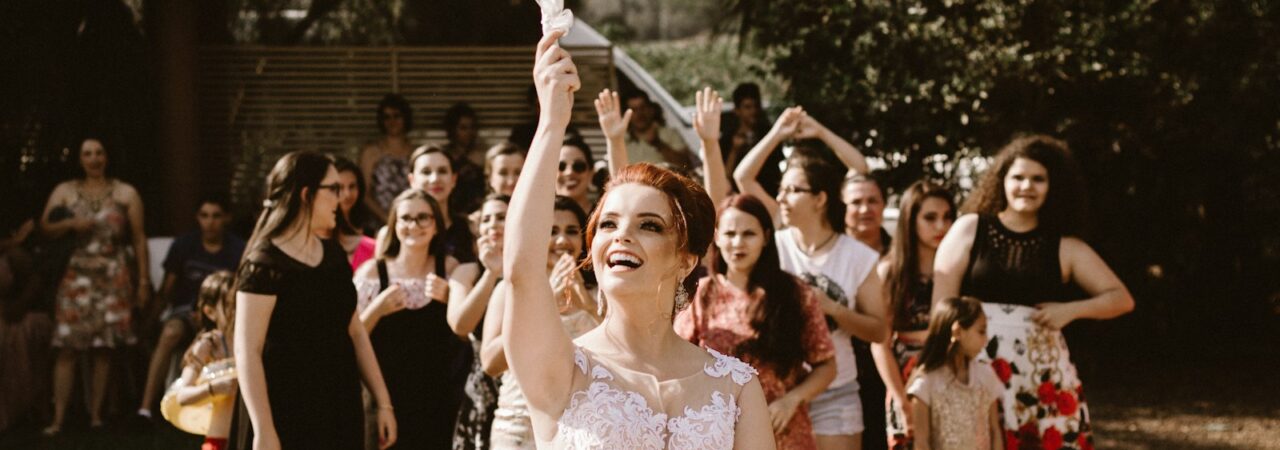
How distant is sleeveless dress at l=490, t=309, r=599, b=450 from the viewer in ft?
15.9

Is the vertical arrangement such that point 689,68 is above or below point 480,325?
above

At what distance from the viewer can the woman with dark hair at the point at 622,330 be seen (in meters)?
2.78

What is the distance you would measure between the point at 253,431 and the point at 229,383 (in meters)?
0.74

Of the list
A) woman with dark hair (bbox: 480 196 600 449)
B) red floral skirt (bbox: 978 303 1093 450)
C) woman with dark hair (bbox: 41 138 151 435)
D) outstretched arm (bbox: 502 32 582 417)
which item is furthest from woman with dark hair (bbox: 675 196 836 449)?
woman with dark hair (bbox: 41 138 151 435)

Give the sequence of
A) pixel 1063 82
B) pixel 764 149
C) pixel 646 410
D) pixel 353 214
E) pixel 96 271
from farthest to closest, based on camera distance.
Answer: pixel 1063 82 < pixel 96 271 < pixel 353 214 < pixel 764 149 < pixel 646 410

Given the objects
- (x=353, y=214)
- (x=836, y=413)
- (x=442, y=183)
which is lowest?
(x=836, y=413)

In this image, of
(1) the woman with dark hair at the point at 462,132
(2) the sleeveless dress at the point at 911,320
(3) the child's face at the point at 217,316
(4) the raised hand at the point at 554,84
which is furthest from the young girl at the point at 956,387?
(1) the woman with dark hair at the point at 462,132

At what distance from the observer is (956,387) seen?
5.72 metres

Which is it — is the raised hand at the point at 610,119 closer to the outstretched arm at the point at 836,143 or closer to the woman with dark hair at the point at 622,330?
the outstretched arm at the point at 836,143

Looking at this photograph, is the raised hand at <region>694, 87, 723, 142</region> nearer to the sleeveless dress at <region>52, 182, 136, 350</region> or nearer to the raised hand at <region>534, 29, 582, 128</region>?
the raised hand at <region>534, 29, 582, 128</region>

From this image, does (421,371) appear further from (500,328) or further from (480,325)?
(500,328)

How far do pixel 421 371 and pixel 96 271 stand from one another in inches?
173

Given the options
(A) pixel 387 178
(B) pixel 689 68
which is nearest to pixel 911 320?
(A) pixel 387 178

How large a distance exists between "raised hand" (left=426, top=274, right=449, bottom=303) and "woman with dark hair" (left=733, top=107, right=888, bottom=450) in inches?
51.1
